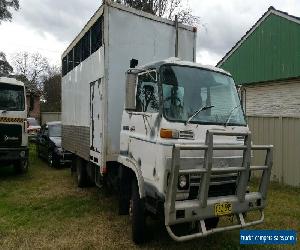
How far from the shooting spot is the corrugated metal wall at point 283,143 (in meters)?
10.7

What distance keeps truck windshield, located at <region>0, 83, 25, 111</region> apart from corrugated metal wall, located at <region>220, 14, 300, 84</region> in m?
10.8

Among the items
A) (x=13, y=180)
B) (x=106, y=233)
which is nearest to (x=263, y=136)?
(x=106, y=233)

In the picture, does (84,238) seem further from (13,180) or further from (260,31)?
(260,31)

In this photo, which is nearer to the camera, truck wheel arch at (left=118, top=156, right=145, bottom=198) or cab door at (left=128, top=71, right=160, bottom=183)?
cab door at (left=128, top=71, right=160, bottom=183)

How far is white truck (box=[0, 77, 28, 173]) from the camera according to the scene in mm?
12109

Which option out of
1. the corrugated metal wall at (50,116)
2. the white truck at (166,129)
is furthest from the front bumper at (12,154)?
the corrugated metal wall at (50,116)

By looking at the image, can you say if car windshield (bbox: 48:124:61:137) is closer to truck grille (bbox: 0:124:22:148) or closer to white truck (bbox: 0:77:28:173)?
white truck (bbox: 0:77:28:173)

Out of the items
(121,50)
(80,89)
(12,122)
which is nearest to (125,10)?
(121,50)

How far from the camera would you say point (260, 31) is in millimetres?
18719

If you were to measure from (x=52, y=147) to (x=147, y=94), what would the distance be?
10.0 meters

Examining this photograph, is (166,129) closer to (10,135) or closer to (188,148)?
(188,148)

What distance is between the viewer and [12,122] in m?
12.2

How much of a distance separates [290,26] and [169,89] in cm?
1291

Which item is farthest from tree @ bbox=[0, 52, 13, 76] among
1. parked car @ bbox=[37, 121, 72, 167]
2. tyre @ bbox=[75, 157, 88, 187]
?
tyre @ bbox=[75, 157, 88, 187]
